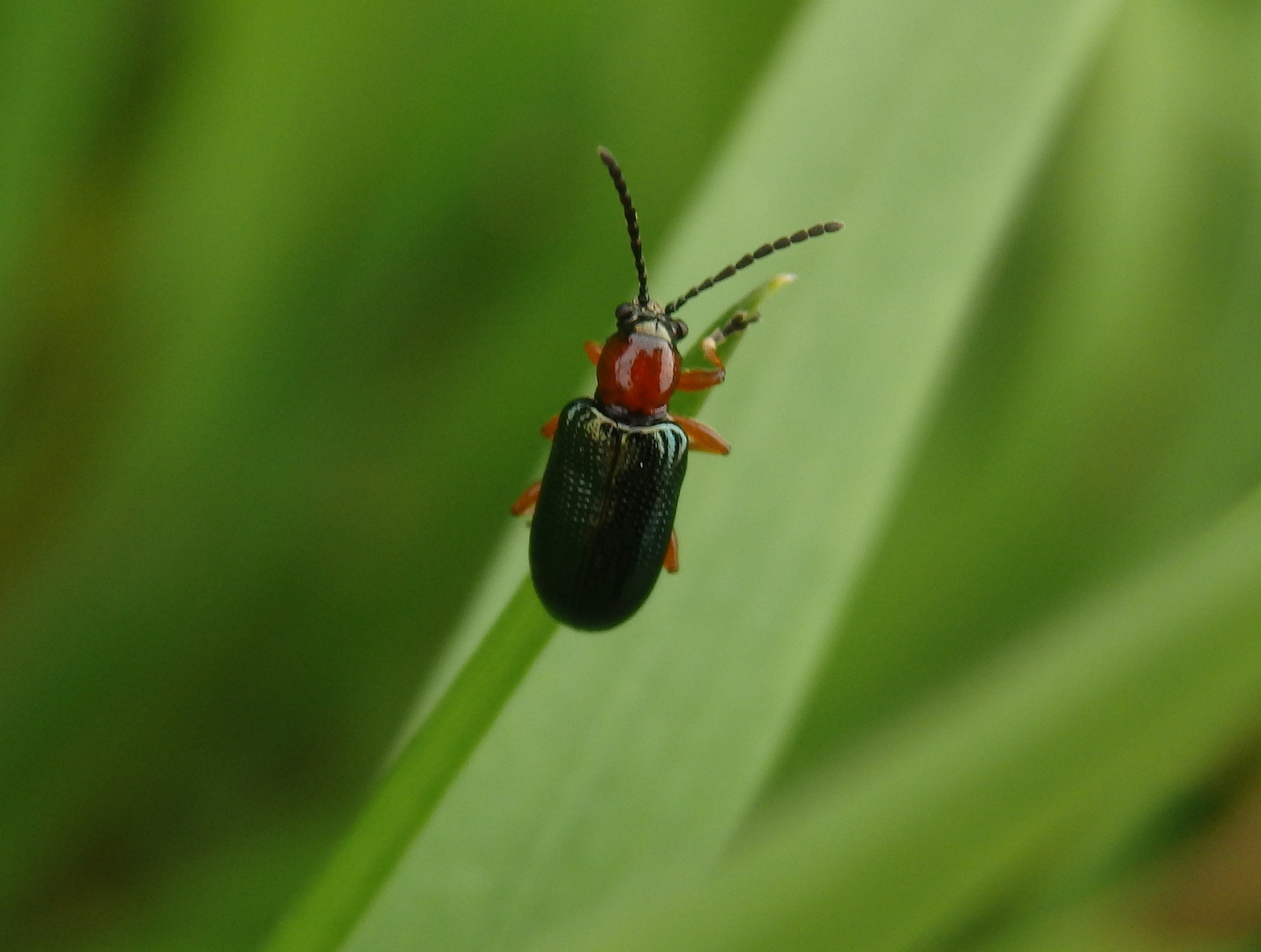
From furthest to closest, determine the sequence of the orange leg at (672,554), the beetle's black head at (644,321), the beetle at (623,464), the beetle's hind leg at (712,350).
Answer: the beetle's black head at (644,321), the orange leg at (672,554), the beetle at (623,464), the beetle's hind leg at (712,350)

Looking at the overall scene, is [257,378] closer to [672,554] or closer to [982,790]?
[672,554]

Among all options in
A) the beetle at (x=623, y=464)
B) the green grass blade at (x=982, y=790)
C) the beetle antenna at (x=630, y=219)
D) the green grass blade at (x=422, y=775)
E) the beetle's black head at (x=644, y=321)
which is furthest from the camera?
the beetle's black head at (x=644, y=321)

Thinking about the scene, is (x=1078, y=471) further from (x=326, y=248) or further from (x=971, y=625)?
(x=326, y=248)

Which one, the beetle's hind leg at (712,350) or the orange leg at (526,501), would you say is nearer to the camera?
the beetle's hind leg at (712,350)

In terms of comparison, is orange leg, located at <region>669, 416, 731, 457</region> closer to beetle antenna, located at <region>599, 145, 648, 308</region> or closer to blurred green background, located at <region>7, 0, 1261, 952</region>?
beetle antenna, located at <region>599, 145, 648, 308</region>

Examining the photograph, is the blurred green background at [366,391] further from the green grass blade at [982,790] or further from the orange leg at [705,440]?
the green grass blade at [982,790]

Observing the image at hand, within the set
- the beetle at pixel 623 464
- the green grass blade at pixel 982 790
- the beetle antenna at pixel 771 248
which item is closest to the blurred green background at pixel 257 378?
the beetle at pixel 623 464

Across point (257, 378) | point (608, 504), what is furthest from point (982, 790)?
point (257, 378)
